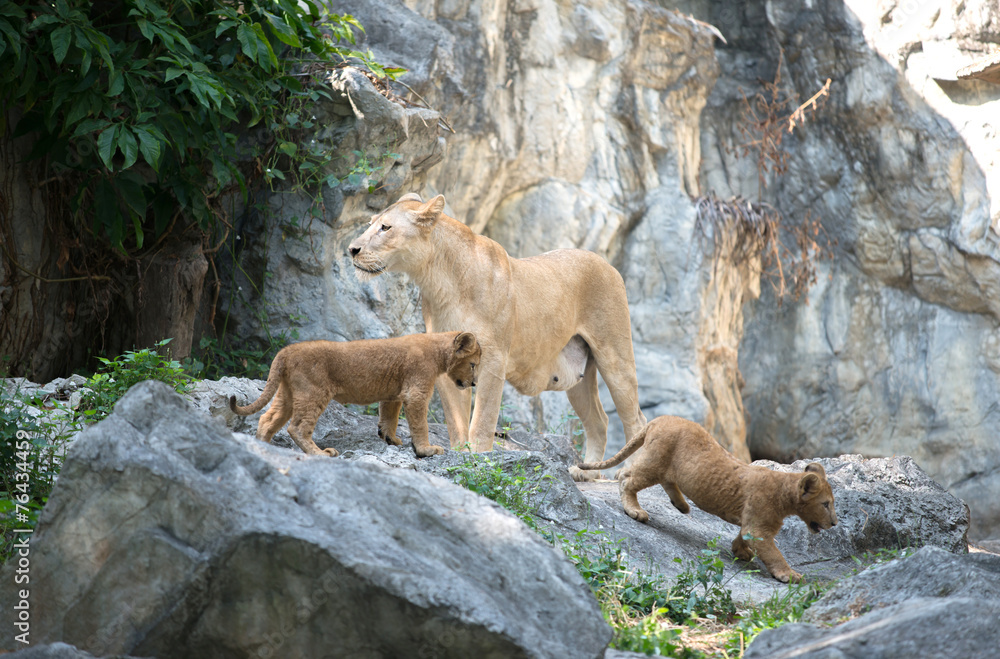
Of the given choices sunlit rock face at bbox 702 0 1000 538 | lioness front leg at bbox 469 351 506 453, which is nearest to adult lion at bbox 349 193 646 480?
A: lioness front leg at bbox 469 351 506 453

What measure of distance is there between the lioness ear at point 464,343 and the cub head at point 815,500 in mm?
2056

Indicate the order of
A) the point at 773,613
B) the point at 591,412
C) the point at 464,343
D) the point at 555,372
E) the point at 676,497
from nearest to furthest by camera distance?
1. the point at 773,613
2. the point at 464,343
3. the point at 676,497
4. the point at 555,372
5. the point at 591,412

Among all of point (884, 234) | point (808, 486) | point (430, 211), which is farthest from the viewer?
point (884, 234)

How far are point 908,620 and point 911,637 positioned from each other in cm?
7

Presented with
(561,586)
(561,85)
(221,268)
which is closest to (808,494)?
(561,586)

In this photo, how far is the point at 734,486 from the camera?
16.3ft

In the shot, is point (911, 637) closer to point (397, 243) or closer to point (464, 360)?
point (464, 360)

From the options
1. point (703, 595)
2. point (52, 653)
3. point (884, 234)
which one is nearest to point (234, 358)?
point (703, 595)

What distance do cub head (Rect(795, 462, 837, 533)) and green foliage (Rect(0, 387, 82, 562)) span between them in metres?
4.01

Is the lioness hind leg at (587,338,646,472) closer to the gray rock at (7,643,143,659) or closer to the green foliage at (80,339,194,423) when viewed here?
the green foliage at (80,339,194,423)

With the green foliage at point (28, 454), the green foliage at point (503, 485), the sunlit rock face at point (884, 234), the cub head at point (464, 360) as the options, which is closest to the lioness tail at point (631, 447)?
the green foliage at point (503, 485)

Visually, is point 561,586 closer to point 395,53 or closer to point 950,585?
point 950,585

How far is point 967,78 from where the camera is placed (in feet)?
39.7

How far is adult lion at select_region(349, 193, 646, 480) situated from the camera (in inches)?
234
